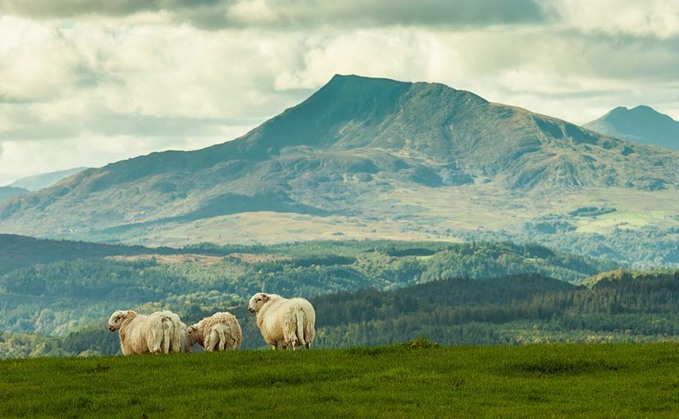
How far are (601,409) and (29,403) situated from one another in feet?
60.7

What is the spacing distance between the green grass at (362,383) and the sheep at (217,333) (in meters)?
7.49

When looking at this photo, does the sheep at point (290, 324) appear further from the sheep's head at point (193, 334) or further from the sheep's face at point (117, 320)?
the sheep's face at point (117, 320)

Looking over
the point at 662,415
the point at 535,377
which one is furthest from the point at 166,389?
the point at 662,415

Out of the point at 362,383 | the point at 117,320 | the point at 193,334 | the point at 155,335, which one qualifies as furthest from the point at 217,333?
the point at 362,383

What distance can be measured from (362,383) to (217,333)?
55.1ft

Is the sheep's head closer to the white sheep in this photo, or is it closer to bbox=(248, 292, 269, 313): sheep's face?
the white sheep

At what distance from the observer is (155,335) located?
54281mm

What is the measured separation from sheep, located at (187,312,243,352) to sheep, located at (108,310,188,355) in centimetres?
121

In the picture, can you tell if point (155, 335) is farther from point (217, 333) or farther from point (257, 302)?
point (257, 302)

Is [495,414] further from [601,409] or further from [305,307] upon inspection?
[305,307]

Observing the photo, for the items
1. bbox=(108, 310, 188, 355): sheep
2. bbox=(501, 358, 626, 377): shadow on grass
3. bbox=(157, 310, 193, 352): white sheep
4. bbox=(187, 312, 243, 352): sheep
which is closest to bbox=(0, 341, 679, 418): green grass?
bbox=(501, 358, 626, 377): shadow on grass

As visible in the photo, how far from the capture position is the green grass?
1468 inches

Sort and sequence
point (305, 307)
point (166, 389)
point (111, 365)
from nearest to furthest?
point (166, 389) → point (111, 365) → point (305, 307)

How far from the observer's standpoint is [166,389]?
134 feet
